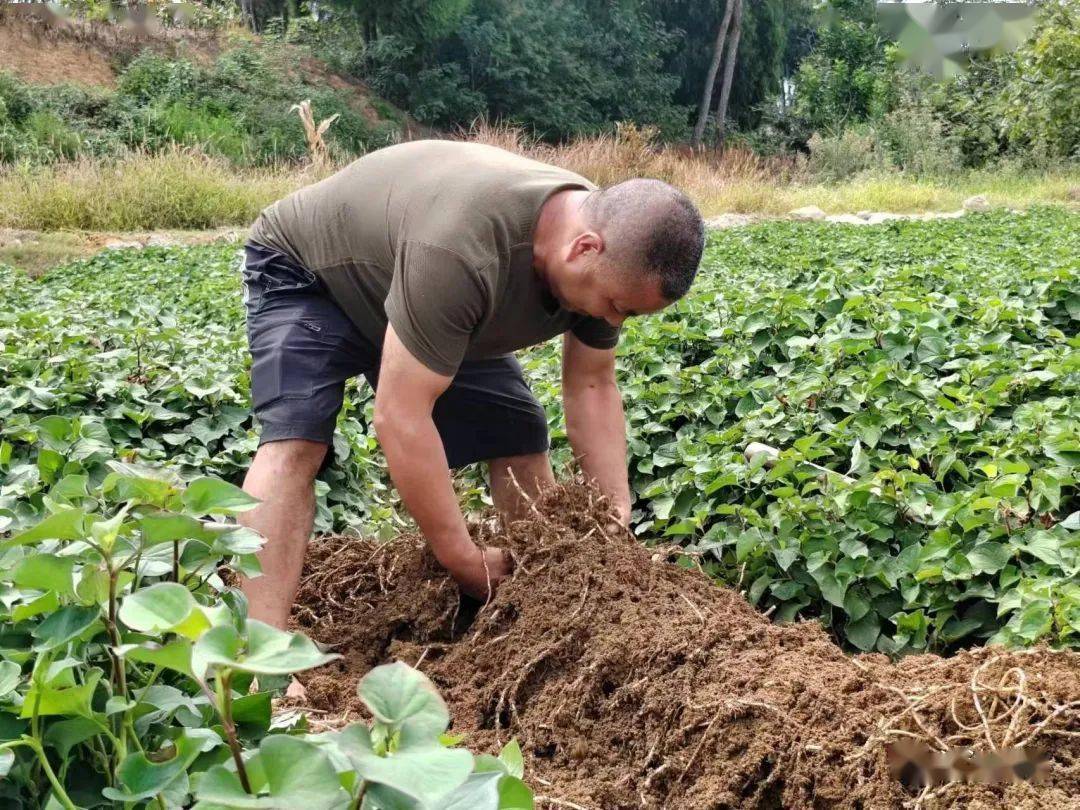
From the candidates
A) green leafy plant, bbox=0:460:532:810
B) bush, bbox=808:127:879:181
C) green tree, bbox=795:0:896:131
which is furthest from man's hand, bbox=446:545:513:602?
green tree, bbox=795:0:896:131

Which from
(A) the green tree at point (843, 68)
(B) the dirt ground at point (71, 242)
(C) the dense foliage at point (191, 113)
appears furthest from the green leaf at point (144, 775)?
(A) the green tree at point (843, 68)

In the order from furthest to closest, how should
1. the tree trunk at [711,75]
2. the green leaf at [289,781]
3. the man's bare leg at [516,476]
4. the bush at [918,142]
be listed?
the tree trunk at [711,75] → the bush at [918,142] → the man's bare leg at [516,476] → the green leaf at [289,781]

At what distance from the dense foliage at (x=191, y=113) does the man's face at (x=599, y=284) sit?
1571 centimetres

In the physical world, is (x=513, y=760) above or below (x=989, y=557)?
above

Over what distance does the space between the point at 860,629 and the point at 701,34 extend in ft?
116

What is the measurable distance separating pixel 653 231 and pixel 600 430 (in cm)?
87

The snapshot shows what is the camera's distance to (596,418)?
3215 millimetres

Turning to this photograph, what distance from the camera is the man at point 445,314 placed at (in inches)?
99.1

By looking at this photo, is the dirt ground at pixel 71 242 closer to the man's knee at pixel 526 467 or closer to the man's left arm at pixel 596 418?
the man's knee at pixel 526 467

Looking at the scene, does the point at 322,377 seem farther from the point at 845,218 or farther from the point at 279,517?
the point at 845,218

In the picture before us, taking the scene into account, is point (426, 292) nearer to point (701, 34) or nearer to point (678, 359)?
point (678, 359)

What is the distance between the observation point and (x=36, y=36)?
23188mm

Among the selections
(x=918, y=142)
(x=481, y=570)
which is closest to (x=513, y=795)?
(x=481, y=570)

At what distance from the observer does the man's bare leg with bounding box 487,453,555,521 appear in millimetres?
3375
